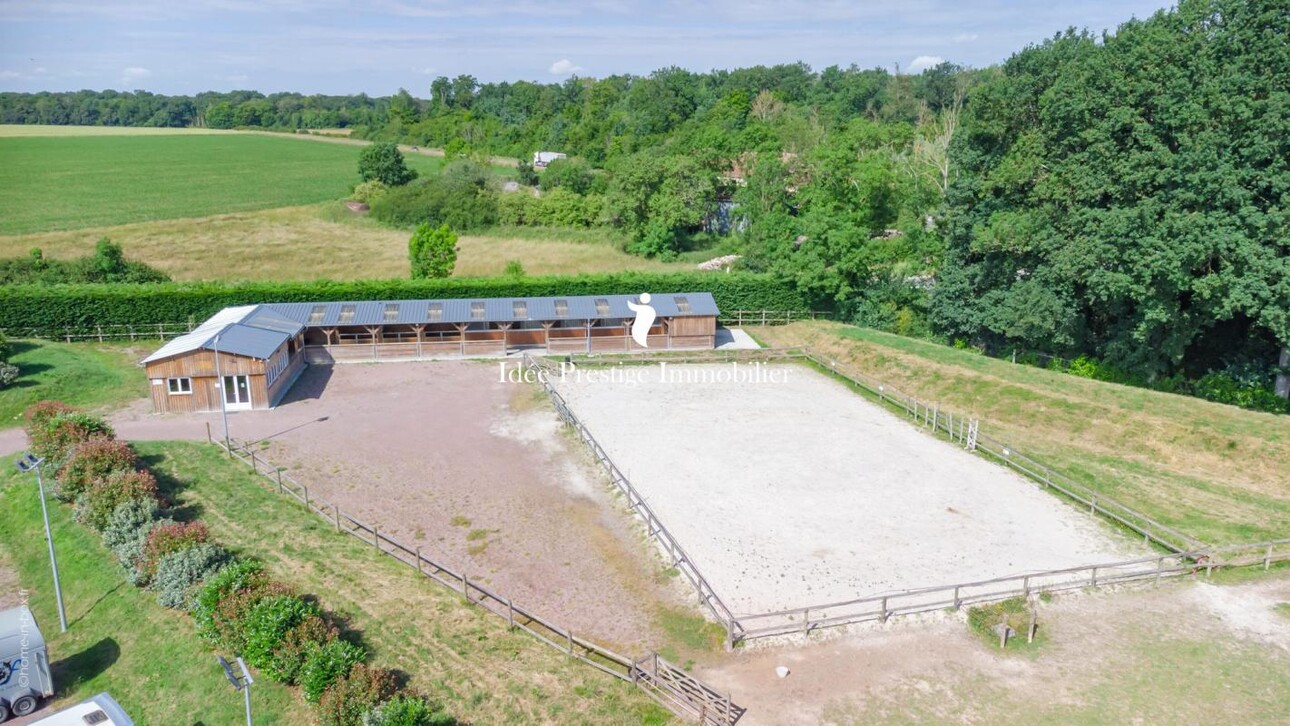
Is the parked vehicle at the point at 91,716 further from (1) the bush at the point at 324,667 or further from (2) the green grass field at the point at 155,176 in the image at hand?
(2) the green grass field at the point at 155,176

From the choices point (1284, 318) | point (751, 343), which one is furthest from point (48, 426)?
point (1284, 318)

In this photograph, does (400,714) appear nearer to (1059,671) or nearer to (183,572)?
(183,572)

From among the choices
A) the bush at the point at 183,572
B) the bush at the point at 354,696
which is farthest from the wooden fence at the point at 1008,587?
the bush at the point at 183,572

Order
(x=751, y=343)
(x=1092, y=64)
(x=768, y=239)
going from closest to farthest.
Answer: (x=1092, y=64) → (x=751, y=343) → (x=768, y=239)

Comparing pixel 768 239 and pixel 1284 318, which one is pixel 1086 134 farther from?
pixel 768 239

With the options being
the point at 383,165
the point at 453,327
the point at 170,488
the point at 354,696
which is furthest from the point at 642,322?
the point at 383,165
